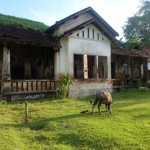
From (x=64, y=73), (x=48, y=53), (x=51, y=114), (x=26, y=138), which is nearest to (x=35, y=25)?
(x=48, y=53)

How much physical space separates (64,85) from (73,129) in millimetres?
7667

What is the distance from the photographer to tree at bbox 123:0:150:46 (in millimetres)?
45641

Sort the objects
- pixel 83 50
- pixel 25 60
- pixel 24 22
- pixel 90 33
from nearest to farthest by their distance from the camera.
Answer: pixel 25 60 → pixel 83 50 → pixel 90 33 → pixel 24 22

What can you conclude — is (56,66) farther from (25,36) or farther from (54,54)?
(25,36)

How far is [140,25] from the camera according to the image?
46.7 m

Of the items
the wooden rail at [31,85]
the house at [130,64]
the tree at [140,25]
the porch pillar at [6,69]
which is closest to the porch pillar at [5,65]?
the porch pillar at [6,69]

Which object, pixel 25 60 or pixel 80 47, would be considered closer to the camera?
pixel 25 60

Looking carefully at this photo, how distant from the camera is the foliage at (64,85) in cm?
1840

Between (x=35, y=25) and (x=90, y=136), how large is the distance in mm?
19023

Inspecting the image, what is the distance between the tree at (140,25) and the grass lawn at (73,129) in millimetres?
32585

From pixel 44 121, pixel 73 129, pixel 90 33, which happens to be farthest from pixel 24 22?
pixel 73 129

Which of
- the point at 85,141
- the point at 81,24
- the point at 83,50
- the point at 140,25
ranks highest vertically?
the point at 140,25

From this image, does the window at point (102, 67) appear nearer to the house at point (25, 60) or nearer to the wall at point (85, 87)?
the wall at point (85, 87)

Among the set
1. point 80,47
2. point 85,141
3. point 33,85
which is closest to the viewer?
point 85,141
